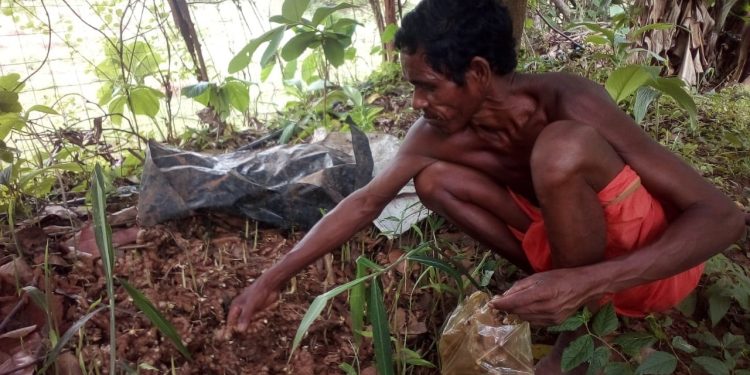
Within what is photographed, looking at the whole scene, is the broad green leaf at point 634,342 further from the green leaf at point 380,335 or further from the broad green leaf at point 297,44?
the broad green leaf at point 297,44

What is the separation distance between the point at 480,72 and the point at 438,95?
12 cm

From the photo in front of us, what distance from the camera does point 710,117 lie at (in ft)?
9.37

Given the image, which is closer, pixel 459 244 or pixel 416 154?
pixel 416 154

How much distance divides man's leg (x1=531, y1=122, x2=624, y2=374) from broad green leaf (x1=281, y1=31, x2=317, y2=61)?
1.34 meters

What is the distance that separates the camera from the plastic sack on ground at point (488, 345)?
1420mm

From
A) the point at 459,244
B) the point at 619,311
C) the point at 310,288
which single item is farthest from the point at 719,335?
the point at 310,288

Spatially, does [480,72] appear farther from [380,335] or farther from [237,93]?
[237,93]

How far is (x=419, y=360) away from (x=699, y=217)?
31.0 inches

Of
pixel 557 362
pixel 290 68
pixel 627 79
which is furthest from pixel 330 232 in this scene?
pixel 290 68

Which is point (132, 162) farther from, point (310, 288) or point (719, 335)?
point (719, 335)

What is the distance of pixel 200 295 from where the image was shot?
1.69 metres

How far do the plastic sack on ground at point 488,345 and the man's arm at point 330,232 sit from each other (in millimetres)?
410

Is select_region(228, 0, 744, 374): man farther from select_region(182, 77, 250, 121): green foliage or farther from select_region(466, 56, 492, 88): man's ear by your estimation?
select_region(182, 77, 250, 121): green foliage

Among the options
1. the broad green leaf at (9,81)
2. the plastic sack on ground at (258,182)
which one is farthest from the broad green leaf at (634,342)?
the broad green leaf at (9,81)
